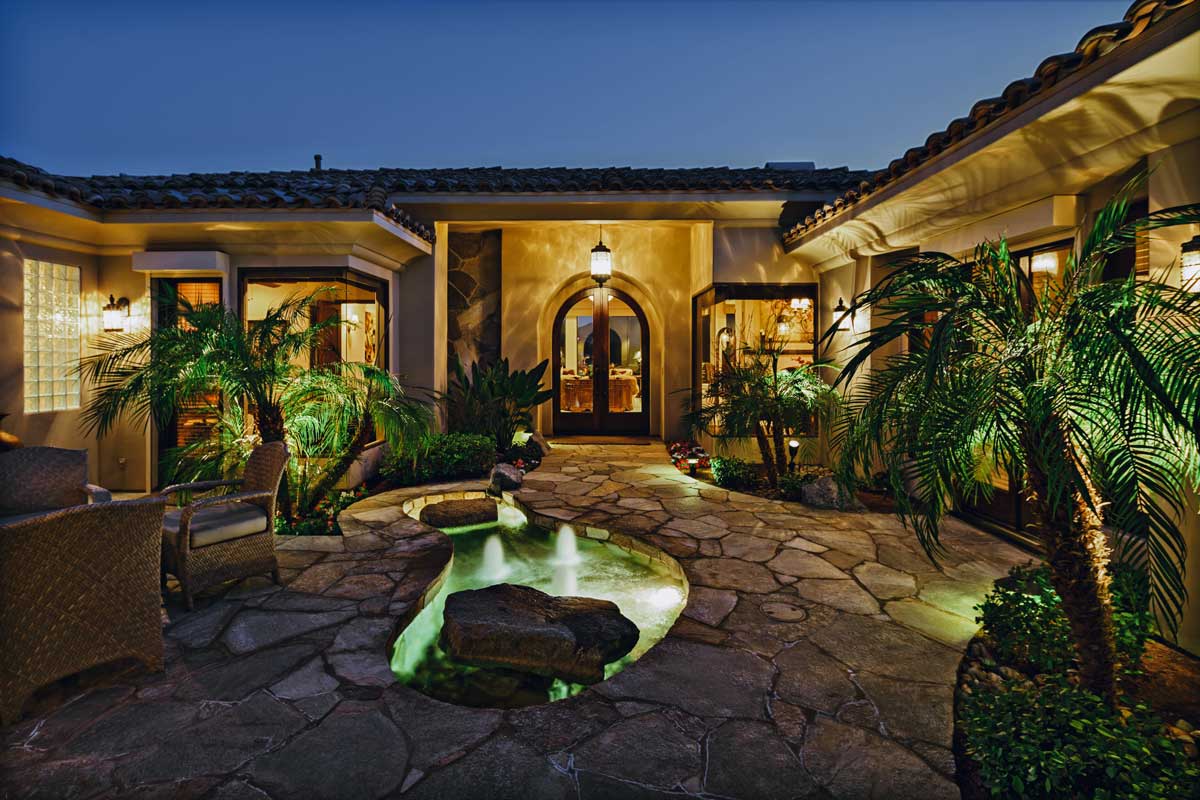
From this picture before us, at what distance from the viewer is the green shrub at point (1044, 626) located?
342 centimetres

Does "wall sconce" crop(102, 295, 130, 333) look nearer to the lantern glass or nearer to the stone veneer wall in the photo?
the stone veneer wall

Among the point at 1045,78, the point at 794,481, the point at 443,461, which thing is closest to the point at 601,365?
the point at 443,461

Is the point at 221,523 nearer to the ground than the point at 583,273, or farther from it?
nearer to the ground

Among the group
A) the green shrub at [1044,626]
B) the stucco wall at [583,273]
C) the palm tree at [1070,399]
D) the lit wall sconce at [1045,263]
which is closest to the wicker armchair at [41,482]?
the palm tree at [1070,399]

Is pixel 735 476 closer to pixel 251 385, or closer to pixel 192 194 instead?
pixel 251 385

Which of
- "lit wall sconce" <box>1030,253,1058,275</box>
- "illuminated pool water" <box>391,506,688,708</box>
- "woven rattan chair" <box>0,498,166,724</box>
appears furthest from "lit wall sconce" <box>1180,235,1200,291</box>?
"woven rattan chair" <box>0,498,166,724</box>

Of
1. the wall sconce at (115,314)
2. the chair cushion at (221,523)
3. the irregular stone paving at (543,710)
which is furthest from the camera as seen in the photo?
the wall sconce at (115,314)

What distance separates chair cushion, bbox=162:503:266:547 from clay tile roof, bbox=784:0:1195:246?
6.16m

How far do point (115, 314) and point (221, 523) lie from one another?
543 cm

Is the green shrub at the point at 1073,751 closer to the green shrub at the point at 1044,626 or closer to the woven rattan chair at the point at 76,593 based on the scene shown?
the green shrub at the point at 1044,626

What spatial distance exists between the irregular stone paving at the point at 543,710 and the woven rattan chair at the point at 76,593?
0.22m

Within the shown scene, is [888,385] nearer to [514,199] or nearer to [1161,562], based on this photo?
[1161,562]

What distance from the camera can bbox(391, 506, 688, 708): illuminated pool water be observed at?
3.79 meters

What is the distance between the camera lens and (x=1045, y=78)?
3.95 meters
